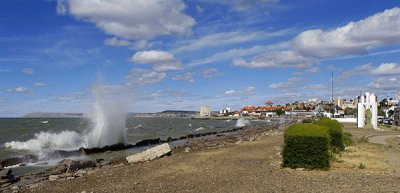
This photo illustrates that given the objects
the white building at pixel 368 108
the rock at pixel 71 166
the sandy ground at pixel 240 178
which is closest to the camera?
the sandy ground at pixel 240 178

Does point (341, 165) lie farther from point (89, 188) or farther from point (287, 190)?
point (89, 188)

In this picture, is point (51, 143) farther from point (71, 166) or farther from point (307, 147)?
point (307, 147)

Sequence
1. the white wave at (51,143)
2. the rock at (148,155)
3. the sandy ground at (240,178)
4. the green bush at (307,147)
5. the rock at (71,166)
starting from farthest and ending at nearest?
the white wave at (51,143) < the rock at (148,155) < the rock at (71,166) < the green bush at (307,147) < the sandy ground at (240,178)

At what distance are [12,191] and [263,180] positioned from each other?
26.9ft

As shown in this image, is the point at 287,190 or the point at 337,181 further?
the point at 337,181

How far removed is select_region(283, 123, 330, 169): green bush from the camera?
14.7 m

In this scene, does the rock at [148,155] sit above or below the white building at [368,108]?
below

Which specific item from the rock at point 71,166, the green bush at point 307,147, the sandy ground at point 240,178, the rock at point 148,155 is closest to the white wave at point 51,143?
the rock at point 71,166

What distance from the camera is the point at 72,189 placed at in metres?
13.4

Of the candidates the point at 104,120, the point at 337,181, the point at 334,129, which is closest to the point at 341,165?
the point at 337,181

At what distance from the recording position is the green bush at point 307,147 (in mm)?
14672

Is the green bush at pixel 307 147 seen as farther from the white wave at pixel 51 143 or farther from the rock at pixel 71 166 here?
the white wave at pixel 51 143

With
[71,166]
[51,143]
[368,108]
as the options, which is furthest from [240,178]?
[368,108]

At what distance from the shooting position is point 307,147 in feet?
48.5
